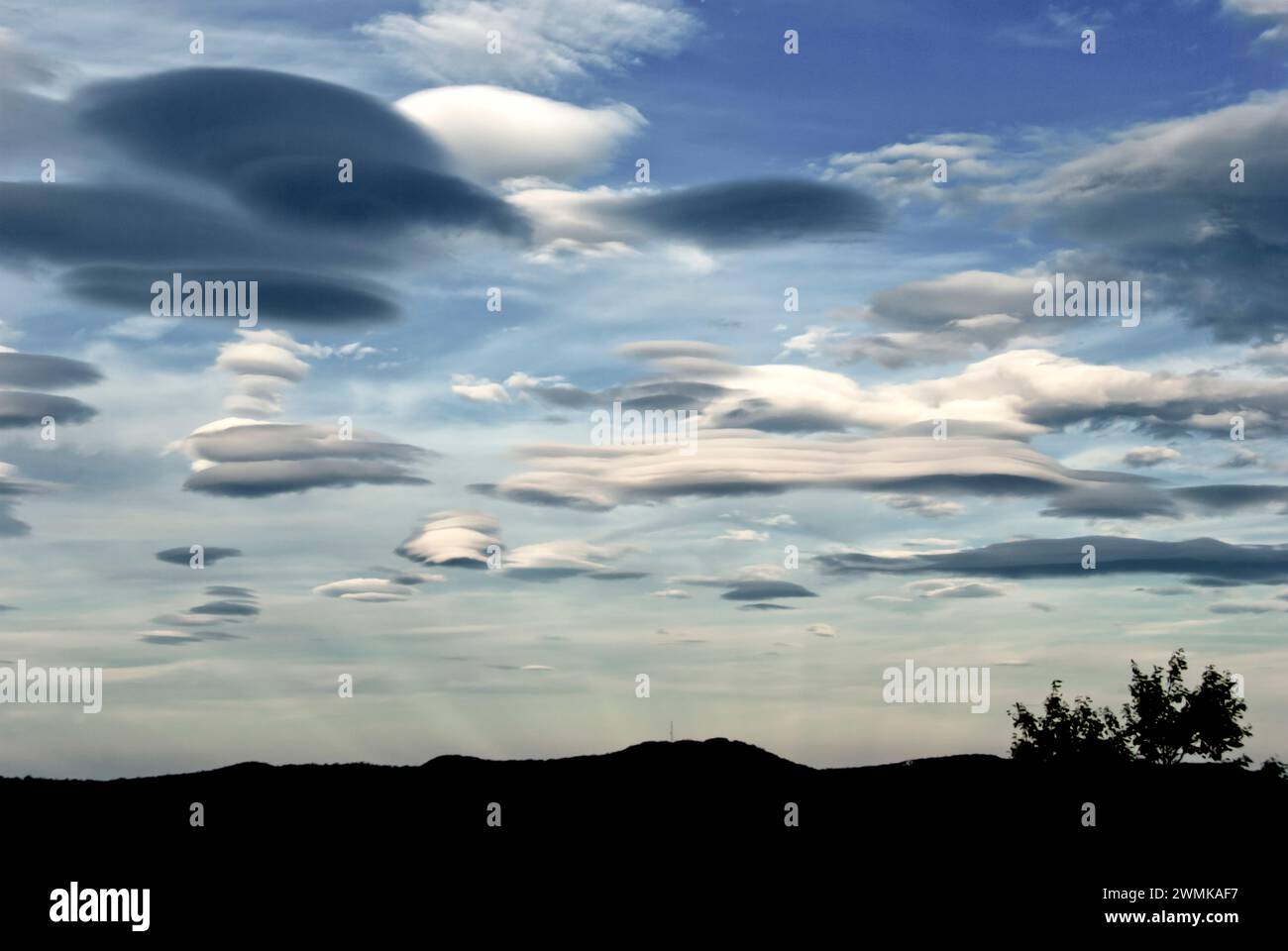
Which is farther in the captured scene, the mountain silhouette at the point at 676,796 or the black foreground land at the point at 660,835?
the mountain silhouette at the point at 676,796

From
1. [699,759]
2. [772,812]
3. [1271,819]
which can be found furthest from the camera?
[699,759]

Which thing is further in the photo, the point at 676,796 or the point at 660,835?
the point at 676,796

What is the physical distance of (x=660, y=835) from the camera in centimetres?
6938

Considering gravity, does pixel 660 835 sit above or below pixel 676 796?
below

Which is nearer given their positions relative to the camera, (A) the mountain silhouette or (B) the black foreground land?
(B) the black foreground land

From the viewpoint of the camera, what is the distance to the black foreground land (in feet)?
198

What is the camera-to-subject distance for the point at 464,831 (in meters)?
70.7

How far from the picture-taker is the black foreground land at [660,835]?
60.4 m
